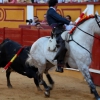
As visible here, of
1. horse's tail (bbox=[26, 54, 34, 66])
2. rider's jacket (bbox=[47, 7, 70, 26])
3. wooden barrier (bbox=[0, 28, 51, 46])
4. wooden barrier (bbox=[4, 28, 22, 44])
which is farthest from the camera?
wooden barrier (bbox=[4, 28, 22, 44])

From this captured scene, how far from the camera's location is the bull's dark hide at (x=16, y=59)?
27.5 ft

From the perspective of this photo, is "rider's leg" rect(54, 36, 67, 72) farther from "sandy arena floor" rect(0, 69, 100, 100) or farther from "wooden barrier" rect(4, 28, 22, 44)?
"wooden barrier" rect(4, 28, 22, 44)

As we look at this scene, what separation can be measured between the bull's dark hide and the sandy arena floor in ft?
1.12

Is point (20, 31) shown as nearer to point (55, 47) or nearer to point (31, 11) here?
point (31, 11)

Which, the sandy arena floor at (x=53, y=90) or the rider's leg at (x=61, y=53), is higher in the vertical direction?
the rider's leg at (x=61, y=53)

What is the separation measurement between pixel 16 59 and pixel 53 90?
1002 mm

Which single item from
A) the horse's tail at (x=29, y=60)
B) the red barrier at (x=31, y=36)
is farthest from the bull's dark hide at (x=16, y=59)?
the red barrier at (x=31, y=36)

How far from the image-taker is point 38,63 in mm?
8117

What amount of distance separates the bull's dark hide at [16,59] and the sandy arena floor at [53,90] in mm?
340

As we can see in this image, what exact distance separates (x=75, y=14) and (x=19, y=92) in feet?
20.2

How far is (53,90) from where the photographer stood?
8.60 metres

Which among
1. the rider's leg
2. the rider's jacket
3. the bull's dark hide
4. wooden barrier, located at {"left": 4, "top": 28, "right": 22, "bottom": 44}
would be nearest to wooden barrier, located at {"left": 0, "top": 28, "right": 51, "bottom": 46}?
wooden barrier, located at {"left": 4, "top": 28, "right": 22, "bottom": 44}

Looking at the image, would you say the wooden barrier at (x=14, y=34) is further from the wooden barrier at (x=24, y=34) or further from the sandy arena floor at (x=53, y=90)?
the sandy arena floor at (x=53, y=90)

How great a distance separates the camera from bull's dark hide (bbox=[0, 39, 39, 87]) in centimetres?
838
